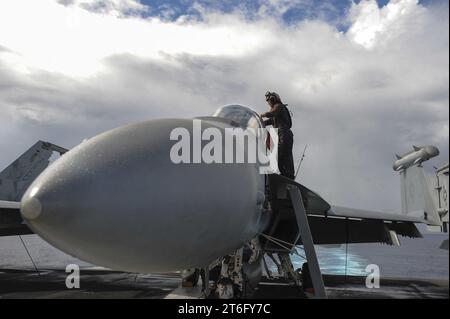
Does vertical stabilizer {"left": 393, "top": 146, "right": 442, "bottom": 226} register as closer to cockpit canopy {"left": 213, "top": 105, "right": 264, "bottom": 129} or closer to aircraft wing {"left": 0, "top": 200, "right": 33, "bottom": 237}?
cockpit canopy {"left": 213, "top": 105, "right": 264, "bottom": 129}

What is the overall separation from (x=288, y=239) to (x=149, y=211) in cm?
415

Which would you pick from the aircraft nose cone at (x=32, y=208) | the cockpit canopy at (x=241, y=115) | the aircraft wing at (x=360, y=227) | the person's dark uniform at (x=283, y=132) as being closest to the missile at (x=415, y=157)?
the aircraft wing at (x=360, y=227)

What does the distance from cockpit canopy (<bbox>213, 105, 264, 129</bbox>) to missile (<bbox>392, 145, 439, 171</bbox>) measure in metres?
17.0

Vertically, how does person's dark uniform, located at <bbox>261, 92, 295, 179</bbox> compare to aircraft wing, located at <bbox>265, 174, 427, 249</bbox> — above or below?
above

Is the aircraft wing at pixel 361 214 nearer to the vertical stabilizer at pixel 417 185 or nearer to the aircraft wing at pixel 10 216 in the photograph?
the vertical stabilizer at pixel 417 185

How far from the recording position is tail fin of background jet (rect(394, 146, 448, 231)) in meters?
17.1

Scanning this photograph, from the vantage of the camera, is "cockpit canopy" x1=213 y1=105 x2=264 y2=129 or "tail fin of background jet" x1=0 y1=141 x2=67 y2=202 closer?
"cockpit canopy" x1=213 y1=105 x2=264 y2=129

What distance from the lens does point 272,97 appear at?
21.5 ft

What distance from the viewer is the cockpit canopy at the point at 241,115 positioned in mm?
5918

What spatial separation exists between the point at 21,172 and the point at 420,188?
19.2 m

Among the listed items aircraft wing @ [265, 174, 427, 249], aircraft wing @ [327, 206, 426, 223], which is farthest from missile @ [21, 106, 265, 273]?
aircraft wing @ [327, 206, 426, 223]

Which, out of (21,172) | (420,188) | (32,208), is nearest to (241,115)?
(32,208)

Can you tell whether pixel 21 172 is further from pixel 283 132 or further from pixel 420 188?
pixel 420 188

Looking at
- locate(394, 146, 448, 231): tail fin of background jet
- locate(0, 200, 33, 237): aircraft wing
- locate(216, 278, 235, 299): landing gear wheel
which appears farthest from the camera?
locate(394, 146, 448, 231): tail fin of background jet
